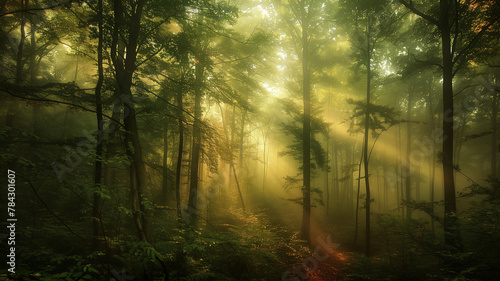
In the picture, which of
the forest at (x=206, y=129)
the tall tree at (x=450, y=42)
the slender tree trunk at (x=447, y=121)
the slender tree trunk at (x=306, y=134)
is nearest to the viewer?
the forest at (x=206, y=129)

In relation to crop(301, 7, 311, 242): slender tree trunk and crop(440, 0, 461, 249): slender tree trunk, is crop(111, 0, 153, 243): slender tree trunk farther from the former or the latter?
crop(440, 0, 461, 249): slender tree trunk

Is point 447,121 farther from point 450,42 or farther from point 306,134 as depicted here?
point 306,134

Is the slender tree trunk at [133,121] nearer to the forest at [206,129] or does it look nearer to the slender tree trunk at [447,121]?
the forest at [206,129]

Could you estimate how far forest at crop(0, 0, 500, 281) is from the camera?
5246 millimetres

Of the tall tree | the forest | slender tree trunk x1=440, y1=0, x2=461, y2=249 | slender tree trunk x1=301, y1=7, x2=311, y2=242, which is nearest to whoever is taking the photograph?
the forest

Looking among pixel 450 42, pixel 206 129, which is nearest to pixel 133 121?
pixel 206 129

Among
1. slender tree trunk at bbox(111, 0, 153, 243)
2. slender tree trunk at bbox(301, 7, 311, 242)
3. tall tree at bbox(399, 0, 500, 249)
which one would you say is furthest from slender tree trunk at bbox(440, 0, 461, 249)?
slender tree trunk at bbox(111, 0, 153, 243)

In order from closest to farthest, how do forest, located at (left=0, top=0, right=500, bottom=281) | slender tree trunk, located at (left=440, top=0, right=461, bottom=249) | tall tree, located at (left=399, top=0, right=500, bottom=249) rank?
forest, located at (left=0, top=0, right=500, bottom=281) < tall tree, located at (left=399, top=0, right=500, bottom=249) < slender tree trunk, located at (left=440, top=0, right=461, bottom=249)

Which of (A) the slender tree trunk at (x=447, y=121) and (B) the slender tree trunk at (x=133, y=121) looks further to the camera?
(A) the slender tree trunk at (x=447, y=121)

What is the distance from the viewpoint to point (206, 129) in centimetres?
693

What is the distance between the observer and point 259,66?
11312 mm

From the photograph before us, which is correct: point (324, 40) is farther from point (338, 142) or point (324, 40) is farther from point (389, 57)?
point (338, 142)

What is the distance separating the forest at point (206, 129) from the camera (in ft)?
17.2

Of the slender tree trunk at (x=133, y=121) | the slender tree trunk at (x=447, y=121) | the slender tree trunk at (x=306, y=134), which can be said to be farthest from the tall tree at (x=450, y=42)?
the slender tree trunk at (x=133, y=121)
